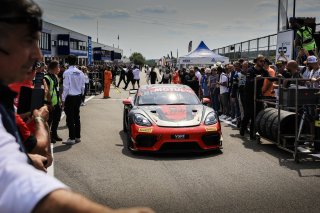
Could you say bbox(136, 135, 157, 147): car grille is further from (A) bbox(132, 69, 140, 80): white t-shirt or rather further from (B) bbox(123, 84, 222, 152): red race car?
(A) bbox(132, 69, 140, 80): white t-shirt

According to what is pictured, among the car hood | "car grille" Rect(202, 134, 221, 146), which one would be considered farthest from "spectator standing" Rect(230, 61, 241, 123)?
"car grille" Rect(202, 134, 221, 146)

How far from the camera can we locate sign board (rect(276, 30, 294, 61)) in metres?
12.9

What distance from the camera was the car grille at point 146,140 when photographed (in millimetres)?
7836

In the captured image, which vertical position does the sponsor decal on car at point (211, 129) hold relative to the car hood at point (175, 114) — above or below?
below

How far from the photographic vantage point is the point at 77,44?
74.7 m

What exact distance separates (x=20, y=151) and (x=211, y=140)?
7224 mm

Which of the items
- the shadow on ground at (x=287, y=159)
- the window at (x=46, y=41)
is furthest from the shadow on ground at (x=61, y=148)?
the window at (x=46, y=41)

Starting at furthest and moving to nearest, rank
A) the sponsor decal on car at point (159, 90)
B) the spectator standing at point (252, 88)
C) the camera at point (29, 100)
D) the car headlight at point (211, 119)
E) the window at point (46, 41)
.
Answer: the window at point (46, 41) → the spectator standing at point (252, 88) → the sponsor decal on car at point (159, 90) → the car headlight at point (211, 119) → the camera at point (29, 100)

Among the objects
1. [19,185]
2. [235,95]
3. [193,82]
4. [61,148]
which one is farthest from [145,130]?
[193,82]

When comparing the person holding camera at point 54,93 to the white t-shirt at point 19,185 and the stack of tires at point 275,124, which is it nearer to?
the stack of tires at point 275,124

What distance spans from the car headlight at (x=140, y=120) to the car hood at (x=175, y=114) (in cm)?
14

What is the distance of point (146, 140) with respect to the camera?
7867 millimetres

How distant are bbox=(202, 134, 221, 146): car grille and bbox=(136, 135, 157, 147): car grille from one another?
3.14 ft

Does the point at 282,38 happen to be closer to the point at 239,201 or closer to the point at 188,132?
the point at 188,132
